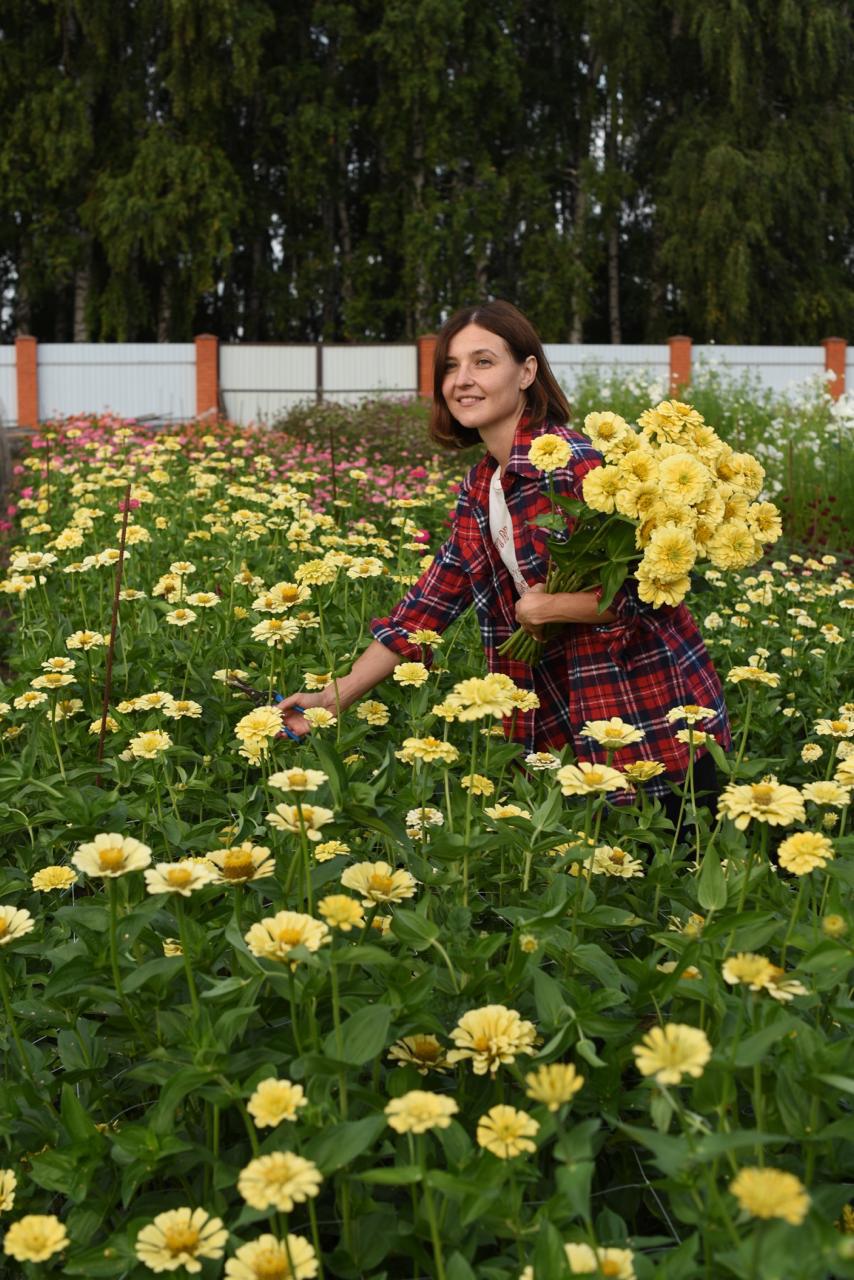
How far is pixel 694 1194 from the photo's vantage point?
101 centimetres

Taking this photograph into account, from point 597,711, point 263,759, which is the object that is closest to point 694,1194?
point 263,759

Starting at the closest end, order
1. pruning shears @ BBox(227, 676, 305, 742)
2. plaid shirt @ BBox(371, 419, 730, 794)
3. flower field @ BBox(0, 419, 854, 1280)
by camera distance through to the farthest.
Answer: flower field @ BBox(0, 419, 854, 1280), pruning shears @ BBox(227, 676, 305, 742), plaid shirt @ BBox(371, 419, 730, 794)

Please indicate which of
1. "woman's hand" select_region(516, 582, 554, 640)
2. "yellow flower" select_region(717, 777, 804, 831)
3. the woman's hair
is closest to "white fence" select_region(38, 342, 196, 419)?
the woman's hair

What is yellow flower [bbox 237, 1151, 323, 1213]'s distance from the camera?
3.07 feet

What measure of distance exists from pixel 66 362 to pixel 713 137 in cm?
1189

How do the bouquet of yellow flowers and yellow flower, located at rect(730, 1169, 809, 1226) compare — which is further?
the bouquet of yellow flowers

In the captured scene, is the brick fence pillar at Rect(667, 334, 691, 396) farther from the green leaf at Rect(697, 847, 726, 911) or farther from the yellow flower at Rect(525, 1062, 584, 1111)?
the yellow flower at Rect(525, 1062, 584, 1111)

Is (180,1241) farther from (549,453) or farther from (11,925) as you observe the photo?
(549,453)

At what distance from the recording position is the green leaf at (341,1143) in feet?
3.43

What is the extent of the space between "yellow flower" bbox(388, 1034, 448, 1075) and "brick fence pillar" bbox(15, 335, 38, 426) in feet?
63.4

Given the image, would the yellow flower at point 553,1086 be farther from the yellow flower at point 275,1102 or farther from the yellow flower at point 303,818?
the yellow flower at point 303,818

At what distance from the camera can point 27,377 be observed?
19.6 m

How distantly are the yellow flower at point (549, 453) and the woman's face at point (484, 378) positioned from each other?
2.18 ft

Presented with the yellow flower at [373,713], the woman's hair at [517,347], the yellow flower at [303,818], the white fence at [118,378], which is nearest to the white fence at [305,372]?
the white fence at [118,378]
